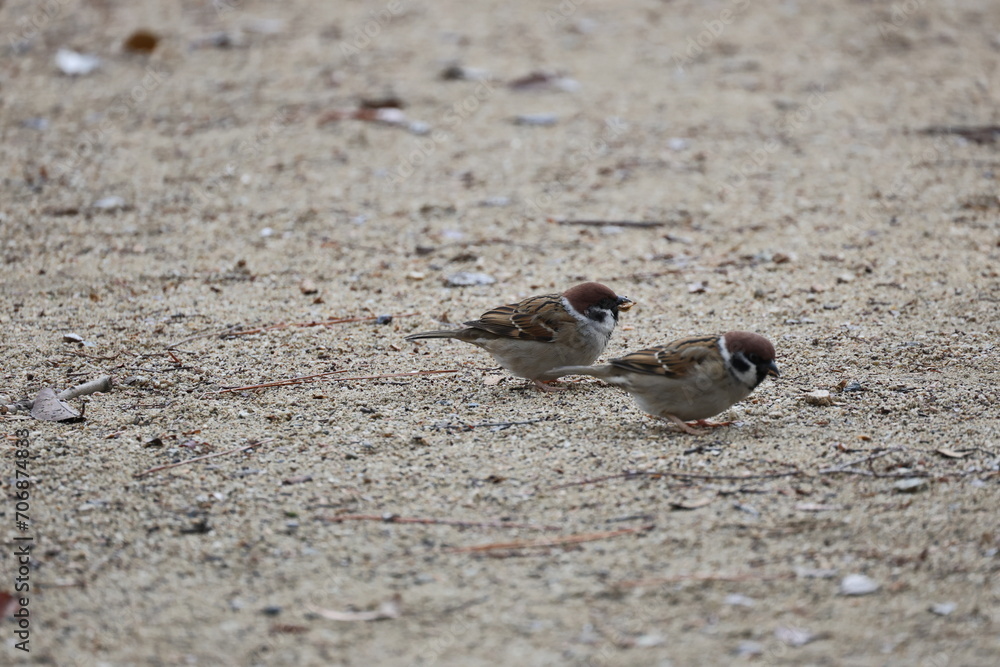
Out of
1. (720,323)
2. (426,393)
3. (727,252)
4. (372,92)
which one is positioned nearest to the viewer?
(426,393)

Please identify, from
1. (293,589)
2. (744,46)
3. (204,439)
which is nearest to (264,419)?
(204,439)

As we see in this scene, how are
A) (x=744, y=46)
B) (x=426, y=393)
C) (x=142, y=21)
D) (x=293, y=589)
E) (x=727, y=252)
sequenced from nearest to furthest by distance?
(x=293, y=589)
(x=426, y=393)
(x=727, y=252)
(x=744, y=46)
(x=142, y=21)

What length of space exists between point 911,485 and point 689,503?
2.58 feet

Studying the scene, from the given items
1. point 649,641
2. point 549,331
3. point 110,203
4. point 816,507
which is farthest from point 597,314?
point 110,203

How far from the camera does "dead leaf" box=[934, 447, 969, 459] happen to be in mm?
3896

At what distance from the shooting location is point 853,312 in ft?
18.4

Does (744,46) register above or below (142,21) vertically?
above

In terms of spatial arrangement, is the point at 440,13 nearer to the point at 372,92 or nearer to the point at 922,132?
the point at 372,92

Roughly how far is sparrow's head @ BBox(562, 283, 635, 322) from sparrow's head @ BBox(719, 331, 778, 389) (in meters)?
0.77

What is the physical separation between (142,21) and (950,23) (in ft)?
27.8

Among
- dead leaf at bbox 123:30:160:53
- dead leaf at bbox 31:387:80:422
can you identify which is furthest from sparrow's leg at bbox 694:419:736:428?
dead leaf at bbox 123:30:160:53

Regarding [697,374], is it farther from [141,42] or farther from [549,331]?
[141,42]

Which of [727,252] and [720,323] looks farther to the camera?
[727,252]

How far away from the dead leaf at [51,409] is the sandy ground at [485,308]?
125 mm
